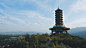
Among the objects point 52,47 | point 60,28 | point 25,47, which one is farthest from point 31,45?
point 60,28

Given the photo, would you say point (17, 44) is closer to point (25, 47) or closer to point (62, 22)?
point (25, 47)

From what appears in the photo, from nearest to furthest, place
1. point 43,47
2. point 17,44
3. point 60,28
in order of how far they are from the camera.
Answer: point 43,47
point 17,44
point 60,28

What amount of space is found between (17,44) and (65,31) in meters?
13.6

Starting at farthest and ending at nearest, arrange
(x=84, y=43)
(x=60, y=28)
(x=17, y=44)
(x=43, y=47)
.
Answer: (x=60, y=28) → (x=84, y=43) → (x=17, y=44) → (x=43, y=47)

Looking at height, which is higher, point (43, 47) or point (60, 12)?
point (60, 12)

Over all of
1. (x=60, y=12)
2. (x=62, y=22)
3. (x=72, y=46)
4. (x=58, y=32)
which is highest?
(x=60, y=12)

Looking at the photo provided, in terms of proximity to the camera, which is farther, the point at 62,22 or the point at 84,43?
the point at 62,22

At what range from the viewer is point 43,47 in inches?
567

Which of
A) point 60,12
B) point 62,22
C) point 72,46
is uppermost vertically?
point 60,12

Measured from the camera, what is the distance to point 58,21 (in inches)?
929

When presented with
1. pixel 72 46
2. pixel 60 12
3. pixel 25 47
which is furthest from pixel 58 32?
pixel 25 47

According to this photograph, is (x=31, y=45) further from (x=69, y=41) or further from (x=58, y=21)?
(x=58, y=21)

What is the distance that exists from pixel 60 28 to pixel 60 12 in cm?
458

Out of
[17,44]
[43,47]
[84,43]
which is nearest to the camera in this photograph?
[43,47]
